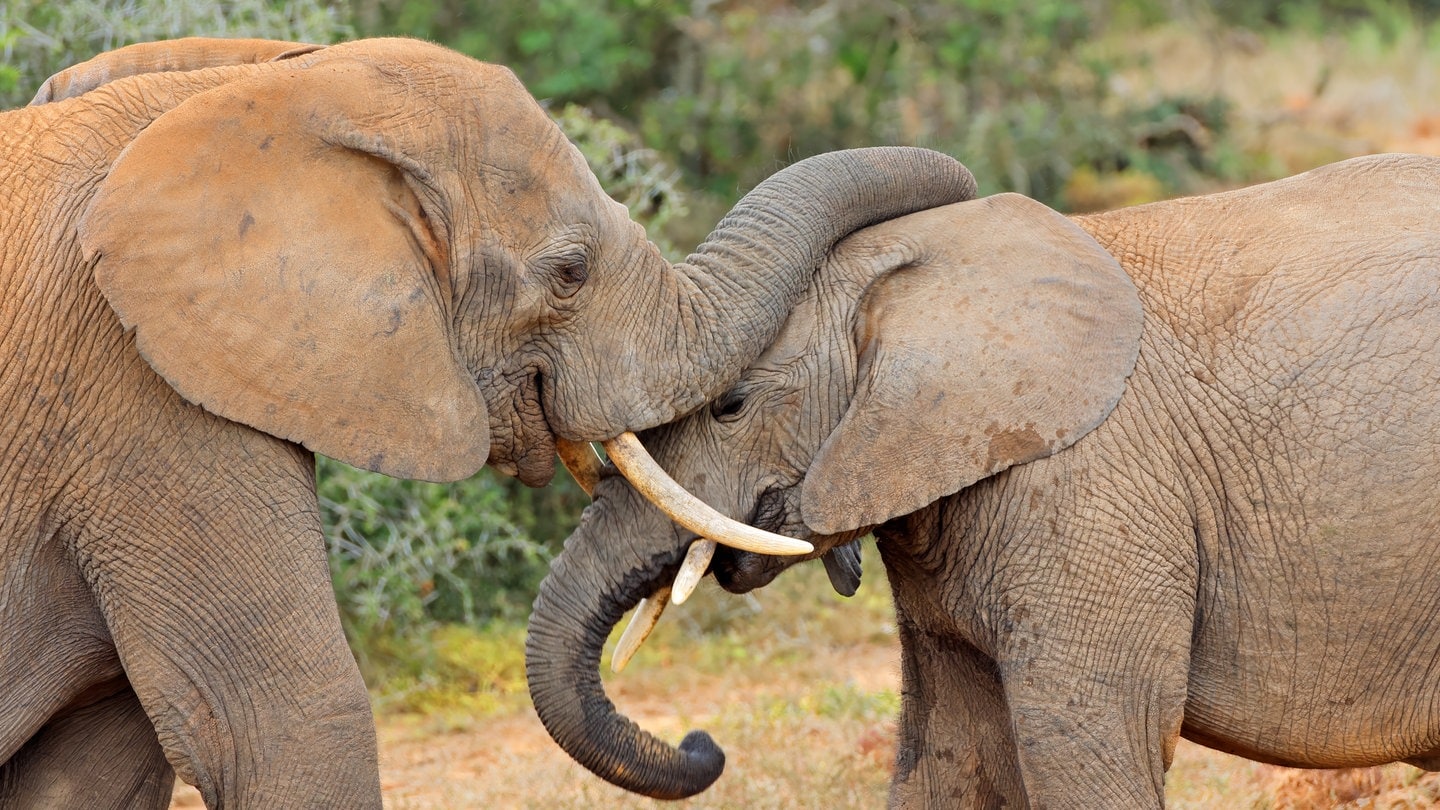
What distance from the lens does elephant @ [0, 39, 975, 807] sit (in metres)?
3.78

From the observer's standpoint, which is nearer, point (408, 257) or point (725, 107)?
point (408, 257)

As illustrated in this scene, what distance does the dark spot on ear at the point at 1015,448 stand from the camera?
427 centimetres

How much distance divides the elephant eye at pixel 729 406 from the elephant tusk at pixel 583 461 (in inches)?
13.5

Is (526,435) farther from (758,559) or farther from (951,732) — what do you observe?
(951,732)

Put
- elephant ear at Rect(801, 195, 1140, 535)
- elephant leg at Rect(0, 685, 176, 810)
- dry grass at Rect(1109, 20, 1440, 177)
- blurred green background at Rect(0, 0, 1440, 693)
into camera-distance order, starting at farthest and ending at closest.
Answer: dry grass at Rect(1109, 20, 1440, 177) < blurred green background at Rect(0, 0, 1440, 693) < elephant leg at Rect(0, 685, 176, 810) < elephant ear at Rect(801, 195, 1140, 535)

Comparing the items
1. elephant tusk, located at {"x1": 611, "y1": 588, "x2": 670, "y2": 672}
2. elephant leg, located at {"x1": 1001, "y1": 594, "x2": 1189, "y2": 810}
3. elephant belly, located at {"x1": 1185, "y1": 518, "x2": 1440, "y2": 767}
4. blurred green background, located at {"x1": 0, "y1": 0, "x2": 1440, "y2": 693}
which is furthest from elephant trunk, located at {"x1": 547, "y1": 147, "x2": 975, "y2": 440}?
blurred green background, located at {"x1": 0, "y1": 0, "x2": 1440, "y2": 693}

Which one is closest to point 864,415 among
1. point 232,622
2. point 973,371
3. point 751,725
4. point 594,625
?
point 973,371

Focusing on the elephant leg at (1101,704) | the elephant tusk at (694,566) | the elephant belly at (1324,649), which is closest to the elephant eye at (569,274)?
the elephant tusk at (694,566)

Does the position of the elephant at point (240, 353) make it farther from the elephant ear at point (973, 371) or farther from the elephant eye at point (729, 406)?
the elephant ear at point (973, 371)

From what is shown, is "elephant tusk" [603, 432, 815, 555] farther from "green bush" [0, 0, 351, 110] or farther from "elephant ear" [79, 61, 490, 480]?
"green bush" [0, 0, 351, 110]

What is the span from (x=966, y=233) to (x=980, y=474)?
671 millimetres

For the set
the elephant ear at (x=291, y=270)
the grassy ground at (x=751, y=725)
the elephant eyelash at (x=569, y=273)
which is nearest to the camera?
the elephant ear at (x=291, y=270)

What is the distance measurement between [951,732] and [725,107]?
23.1ft

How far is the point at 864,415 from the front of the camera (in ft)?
14.4
